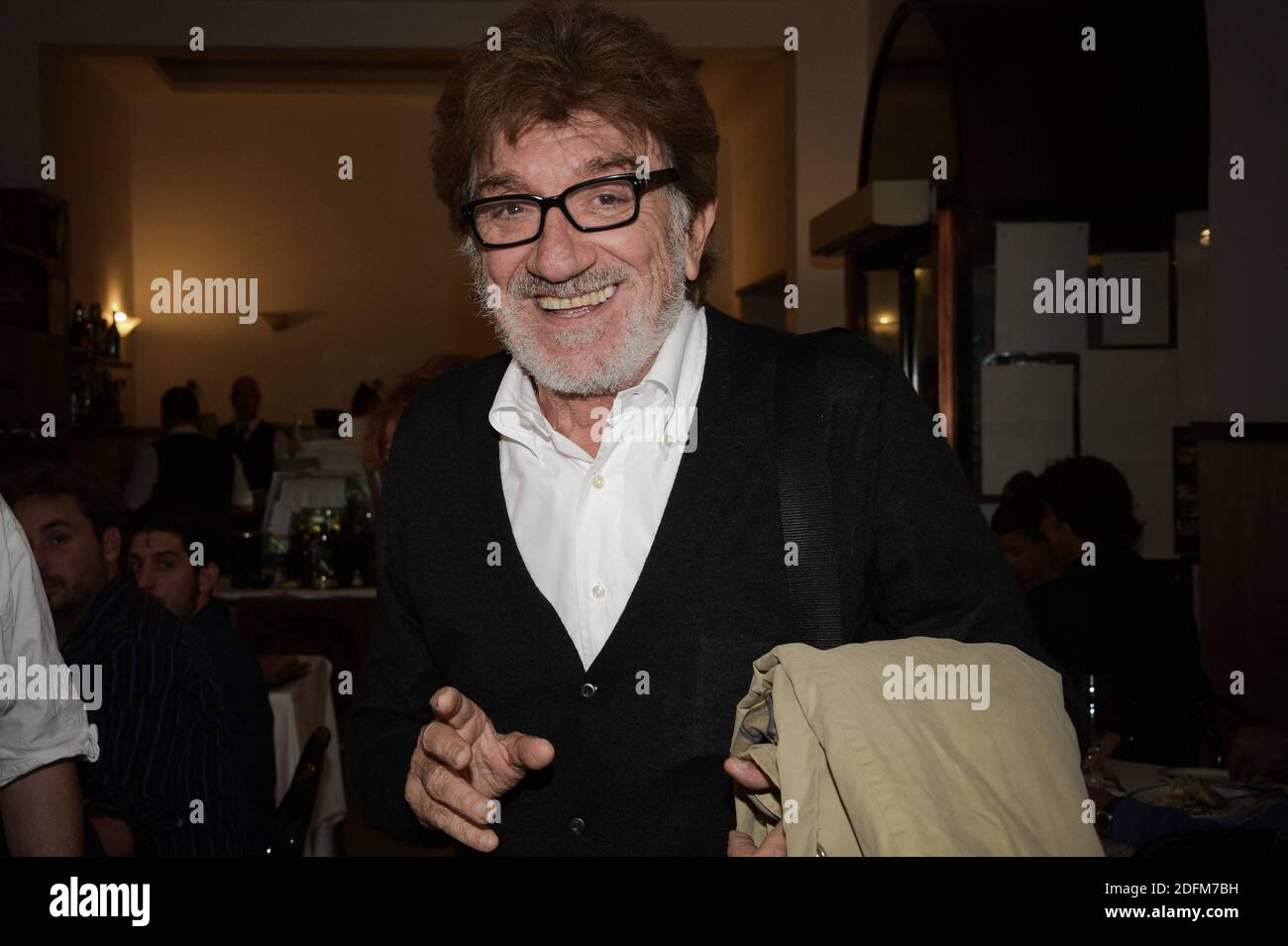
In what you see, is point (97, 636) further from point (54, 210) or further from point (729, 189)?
point (729, 189)

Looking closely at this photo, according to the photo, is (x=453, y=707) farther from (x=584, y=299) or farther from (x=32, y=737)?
(x=32, y=737)

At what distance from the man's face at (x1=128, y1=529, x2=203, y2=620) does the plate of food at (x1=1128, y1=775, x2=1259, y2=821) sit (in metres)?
2.52

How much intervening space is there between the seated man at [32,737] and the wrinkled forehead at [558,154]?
75 cm

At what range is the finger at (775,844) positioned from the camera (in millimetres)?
1116

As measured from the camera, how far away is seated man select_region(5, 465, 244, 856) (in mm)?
2445

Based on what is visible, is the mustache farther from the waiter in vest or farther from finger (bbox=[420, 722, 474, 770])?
the waiter in vest

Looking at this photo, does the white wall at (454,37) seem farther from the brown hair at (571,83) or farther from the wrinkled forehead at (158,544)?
the brown hair at (571,83)

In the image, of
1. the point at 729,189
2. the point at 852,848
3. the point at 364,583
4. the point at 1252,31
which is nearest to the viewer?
the point at 852,848

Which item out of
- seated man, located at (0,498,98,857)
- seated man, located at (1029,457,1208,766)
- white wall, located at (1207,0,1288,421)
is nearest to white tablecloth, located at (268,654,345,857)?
seated man, located at (0,498,98,857)

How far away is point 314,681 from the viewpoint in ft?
13.4

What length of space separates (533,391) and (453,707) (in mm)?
537

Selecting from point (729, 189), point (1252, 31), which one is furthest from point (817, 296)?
point (1252, 31)

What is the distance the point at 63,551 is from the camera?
8.52 ft
